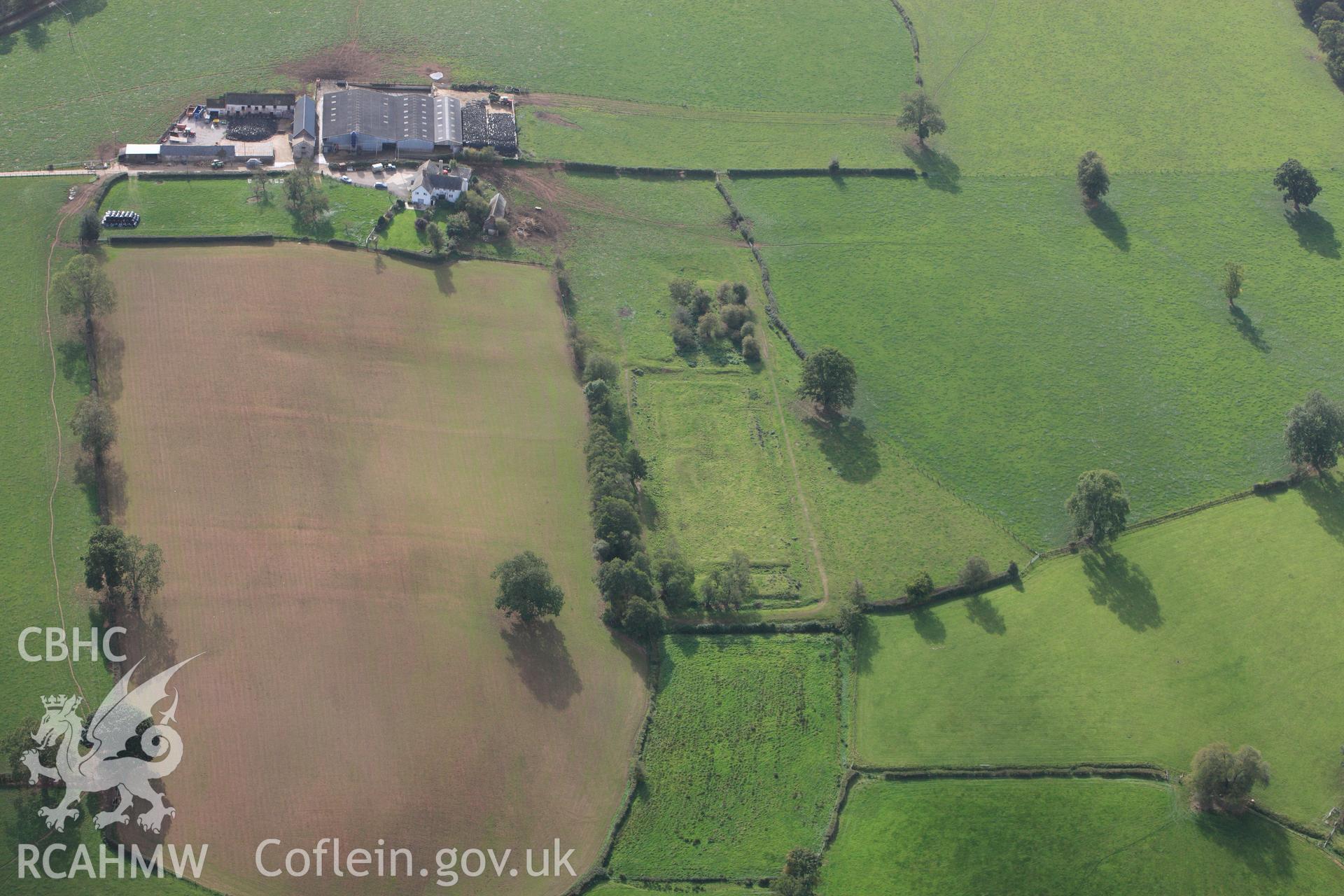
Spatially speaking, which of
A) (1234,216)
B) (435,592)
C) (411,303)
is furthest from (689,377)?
(1234,216)

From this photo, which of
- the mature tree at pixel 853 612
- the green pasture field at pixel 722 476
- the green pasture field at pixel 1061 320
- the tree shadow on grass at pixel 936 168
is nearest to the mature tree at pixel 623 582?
the green pasture field at pixel 722 476

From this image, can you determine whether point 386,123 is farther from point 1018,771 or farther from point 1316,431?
point 1316,431

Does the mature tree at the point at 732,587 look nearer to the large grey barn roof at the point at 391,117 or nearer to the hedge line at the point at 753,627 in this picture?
the hedge line at the point at 753,627

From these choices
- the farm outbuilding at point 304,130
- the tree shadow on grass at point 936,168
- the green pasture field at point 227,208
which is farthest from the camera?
the tree shadow on grass at point 936,168

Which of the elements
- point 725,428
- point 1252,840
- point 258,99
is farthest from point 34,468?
point 1252,840

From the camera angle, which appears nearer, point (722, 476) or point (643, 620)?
point (643, 620)
